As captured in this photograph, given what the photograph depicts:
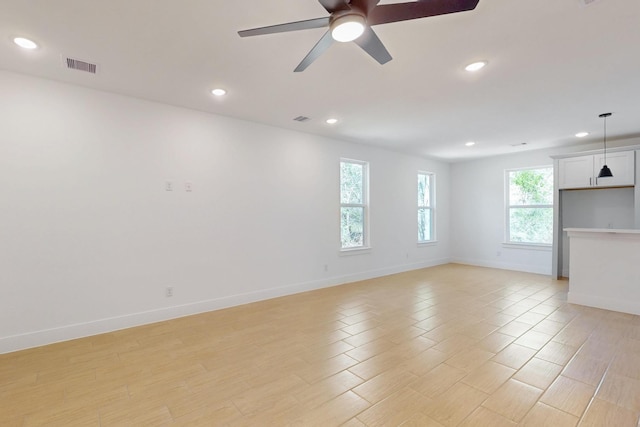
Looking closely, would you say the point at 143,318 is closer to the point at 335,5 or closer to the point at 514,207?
the point at 335,5

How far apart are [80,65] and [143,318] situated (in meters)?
2.69

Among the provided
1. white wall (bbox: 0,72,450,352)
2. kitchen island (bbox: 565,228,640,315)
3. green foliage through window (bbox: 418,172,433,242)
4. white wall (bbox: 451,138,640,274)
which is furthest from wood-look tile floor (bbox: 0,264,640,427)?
green foliage through window (bbox: 418,172,433,242)

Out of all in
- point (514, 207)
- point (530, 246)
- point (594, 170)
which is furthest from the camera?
point (514, 207)

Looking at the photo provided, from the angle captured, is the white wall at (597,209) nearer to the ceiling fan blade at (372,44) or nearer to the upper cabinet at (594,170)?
the upper cabinet at (594,170)

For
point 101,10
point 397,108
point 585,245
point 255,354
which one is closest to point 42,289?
point 255,354

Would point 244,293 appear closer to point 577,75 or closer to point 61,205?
point 61,205

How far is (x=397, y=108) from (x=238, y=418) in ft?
11.9

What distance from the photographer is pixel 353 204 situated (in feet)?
18.4

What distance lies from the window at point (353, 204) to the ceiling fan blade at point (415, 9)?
3906 millimetres

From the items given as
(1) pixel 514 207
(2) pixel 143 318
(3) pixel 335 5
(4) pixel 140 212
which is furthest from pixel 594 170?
(2) pixel 143 318

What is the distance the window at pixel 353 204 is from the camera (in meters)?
5.52

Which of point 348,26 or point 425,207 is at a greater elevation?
point 348,26

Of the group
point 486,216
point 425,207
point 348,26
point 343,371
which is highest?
point 348,26

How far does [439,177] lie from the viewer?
748cm
